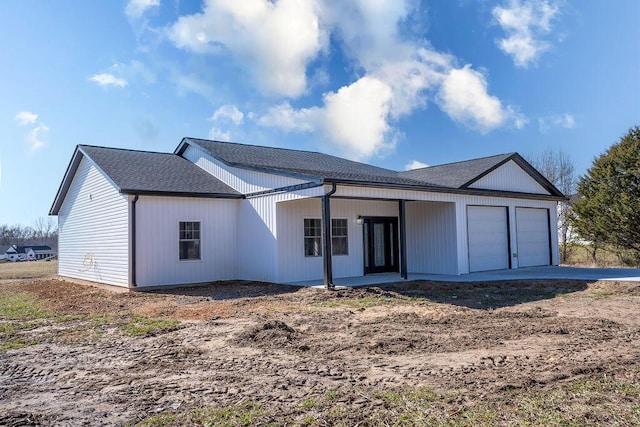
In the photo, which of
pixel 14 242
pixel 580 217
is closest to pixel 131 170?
pixel 580 217

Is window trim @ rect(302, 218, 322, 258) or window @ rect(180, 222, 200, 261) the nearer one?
window @ rect(180, 222, 200, 261)

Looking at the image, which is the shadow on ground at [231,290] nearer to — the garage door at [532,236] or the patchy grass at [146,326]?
the patchy grass at [146,326]

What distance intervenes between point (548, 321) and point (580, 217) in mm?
16051

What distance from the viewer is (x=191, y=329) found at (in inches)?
306

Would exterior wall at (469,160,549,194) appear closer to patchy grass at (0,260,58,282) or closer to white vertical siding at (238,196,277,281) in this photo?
white vertical siding at (238,196,277,281)

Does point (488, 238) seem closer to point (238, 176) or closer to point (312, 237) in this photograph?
point (312, 237)

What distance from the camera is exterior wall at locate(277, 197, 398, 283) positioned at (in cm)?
1444

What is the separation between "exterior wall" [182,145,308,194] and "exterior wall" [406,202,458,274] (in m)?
5.77

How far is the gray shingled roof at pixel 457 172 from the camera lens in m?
17.0

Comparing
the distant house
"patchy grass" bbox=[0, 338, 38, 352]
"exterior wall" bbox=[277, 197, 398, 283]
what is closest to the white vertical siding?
"exterior wall" bbox=[277, 197, 398, 283]

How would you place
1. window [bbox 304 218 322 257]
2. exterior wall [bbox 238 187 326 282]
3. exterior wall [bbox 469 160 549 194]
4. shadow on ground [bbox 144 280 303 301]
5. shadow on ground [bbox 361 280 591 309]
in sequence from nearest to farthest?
1. shadow on ground [bbox 361 280 591 309]
2. shadow on ground [bbox 144 280 303 301]
3. exterior wall [bbox 238 187 326 282]
4. window [bbox 304 218 322 257]
5. exterior wall [bbox 469 160 549 194]

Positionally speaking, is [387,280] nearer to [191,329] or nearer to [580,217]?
[191,329]

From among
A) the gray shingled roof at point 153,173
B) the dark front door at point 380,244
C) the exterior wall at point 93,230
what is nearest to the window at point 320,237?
the dark front door at point 380,244

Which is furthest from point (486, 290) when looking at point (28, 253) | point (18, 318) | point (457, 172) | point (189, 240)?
point (28, 253)
